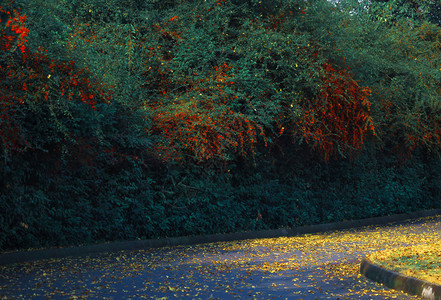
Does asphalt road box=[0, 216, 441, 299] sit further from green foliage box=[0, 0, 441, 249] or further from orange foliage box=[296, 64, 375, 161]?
orange foliage box=[296, 64, 375, 161]

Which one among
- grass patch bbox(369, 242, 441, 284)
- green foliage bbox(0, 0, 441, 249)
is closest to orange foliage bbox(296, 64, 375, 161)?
green foliage bbox(0, 0, 441, 249)

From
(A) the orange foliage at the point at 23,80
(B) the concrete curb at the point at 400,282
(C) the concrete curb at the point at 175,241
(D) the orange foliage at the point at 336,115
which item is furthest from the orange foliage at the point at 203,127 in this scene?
(B) the concrete curb at the point at 400,282

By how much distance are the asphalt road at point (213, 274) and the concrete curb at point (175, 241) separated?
373mm

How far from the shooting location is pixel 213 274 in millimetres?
10664

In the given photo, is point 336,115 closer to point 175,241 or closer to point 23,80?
point 175,241

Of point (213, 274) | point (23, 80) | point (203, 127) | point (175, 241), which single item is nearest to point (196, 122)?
point (203, 127)

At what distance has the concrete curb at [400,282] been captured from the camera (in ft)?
27.3

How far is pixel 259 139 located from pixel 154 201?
3.93m

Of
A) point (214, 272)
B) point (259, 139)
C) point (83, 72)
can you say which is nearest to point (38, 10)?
point (83, 72)

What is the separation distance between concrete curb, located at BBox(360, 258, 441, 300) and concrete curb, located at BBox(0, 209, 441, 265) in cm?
583

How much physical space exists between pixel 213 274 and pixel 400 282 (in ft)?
9.78

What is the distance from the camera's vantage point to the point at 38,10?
15.6 metres

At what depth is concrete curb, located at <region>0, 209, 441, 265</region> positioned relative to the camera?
41.5ft

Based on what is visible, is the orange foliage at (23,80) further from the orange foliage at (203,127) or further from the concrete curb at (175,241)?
the orange foliage at (203,127)
